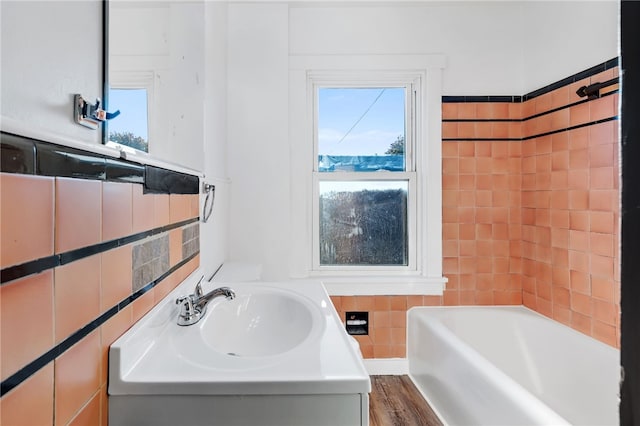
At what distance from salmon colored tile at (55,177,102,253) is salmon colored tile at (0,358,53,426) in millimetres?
183

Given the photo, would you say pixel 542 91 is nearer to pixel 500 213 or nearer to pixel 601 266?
pixel 500 213

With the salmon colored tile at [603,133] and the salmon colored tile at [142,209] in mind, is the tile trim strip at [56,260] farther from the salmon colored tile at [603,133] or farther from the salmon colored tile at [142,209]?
the salmon colored tile at [603,133]

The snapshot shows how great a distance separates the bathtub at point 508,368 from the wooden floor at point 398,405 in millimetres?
62

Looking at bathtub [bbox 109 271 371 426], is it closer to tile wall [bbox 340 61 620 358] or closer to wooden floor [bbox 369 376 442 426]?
wooden floor [bbox 369 376 442 426]

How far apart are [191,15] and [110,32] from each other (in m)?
0.79

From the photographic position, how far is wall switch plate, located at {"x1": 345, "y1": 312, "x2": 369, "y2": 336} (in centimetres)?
233

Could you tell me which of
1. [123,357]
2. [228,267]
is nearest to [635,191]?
[123,357]

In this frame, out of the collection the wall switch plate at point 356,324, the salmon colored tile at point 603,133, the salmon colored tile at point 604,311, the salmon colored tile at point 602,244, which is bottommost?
the wall switch plate at point 356,324

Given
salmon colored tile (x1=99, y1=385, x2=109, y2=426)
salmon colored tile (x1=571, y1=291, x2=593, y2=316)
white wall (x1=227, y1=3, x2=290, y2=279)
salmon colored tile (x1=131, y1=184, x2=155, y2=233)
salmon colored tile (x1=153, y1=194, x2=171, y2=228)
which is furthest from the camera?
white wall (x1=227, y1=3, x2=290, y2=279)

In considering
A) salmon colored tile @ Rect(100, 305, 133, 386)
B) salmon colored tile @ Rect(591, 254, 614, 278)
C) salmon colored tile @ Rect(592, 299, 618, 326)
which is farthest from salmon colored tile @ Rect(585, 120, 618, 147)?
salmon colored tile @ Rect(100, 305, 133, 386)

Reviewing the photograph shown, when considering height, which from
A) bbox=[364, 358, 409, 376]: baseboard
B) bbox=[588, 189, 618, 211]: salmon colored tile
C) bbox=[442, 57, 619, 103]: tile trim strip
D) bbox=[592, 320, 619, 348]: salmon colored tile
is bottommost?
bbox=[364, 358, 409, 376]: baseboard

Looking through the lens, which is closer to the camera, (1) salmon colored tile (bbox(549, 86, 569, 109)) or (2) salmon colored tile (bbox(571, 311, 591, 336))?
(2) salmon colored tile (bbox(571, 311, 591, 336))

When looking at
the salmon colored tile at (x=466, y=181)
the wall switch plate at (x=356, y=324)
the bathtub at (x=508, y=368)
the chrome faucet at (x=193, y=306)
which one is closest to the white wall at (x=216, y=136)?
the chrome faucet at (x=193, y=306)

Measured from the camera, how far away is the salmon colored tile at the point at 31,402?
1.39ft
